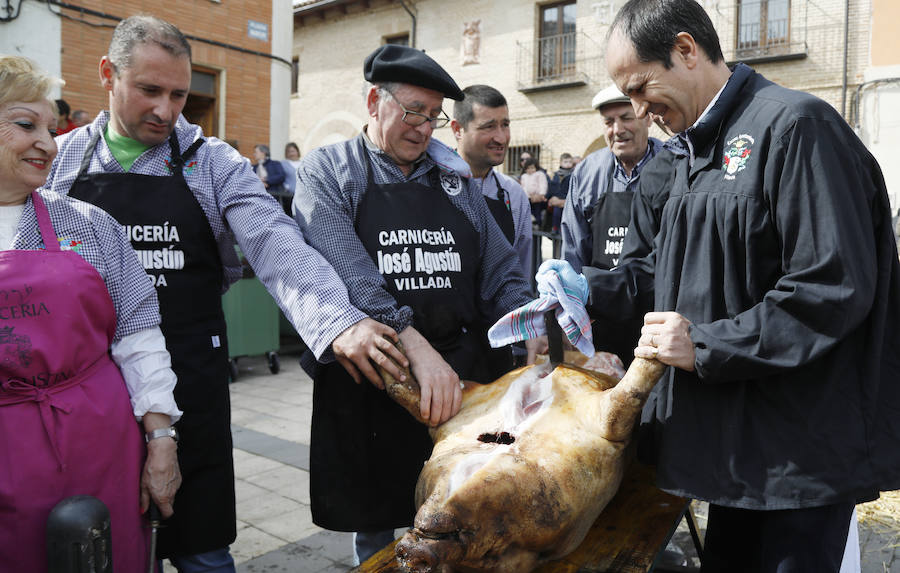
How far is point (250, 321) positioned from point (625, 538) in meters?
5.93

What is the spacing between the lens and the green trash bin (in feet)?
23.0

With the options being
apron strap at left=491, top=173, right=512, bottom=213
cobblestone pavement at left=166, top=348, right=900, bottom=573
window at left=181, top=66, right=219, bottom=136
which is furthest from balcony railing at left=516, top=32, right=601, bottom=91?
apron strap at left=491, top=173, right=512, bottom=213

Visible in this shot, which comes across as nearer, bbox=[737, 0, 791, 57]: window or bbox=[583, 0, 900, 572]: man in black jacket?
bbox=[583, 0, 900, 572]: man in black jacket

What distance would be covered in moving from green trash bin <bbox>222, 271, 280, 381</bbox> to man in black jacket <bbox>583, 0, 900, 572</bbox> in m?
5.84

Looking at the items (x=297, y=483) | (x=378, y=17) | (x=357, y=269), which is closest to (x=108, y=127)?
(x=357, y=269)

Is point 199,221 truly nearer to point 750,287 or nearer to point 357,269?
point 357,269

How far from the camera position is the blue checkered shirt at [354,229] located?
7.08ft

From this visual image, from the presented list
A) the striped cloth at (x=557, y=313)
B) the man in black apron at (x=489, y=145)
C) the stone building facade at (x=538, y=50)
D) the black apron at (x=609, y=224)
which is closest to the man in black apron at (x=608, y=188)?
the black apron at (x=609, y=224)

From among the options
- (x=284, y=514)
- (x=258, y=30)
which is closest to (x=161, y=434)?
(x=284, y=514)

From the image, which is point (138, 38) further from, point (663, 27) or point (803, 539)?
point (803, 539)

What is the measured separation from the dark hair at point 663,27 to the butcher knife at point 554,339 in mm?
808

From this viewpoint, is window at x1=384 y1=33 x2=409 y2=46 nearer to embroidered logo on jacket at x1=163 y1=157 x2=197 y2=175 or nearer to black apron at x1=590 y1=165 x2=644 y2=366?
black apron at x1=590 y1=165 x2=644 y2=366

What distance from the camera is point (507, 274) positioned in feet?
8.62

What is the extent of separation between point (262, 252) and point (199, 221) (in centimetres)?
26
